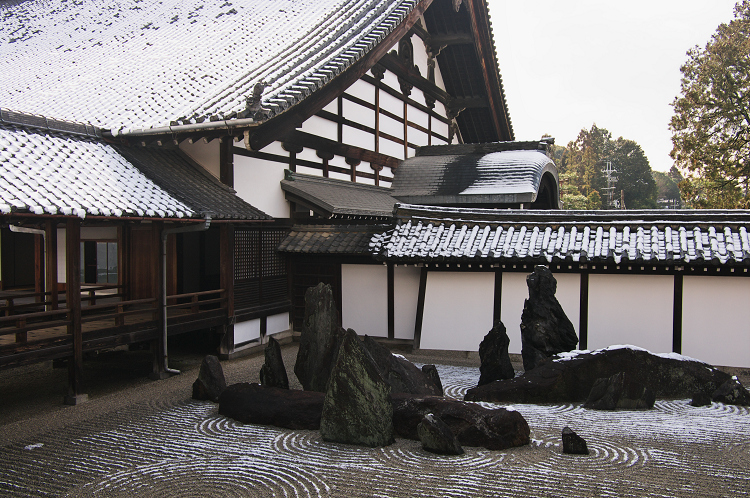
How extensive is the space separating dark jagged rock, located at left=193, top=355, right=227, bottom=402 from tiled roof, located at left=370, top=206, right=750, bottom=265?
4.26 meters

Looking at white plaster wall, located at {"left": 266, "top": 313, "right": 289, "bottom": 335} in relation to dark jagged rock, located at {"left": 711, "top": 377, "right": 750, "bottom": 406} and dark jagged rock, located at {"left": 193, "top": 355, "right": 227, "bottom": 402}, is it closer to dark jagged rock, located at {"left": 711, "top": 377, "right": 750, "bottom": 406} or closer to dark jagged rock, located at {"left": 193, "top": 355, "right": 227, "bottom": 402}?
dark jagged rock, located at {"left": 193, "top": 355, "right": 227, "bottom": 402}

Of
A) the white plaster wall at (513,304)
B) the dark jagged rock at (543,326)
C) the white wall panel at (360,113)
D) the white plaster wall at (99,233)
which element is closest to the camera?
the dark jagged rock at (543,326)

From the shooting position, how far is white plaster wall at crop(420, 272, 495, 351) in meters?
11.3

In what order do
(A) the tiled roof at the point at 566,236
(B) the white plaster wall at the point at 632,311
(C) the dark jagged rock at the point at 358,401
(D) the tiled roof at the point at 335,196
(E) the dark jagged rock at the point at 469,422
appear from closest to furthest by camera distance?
(E) the dark jagged rock at the point at 469,422 < (C) the dark jagged rock at the point at 358,401 < (A) the tiled roof at the point at 566,236 < (B) the white plaster wall at the point at 632,311 < (D) the tiled roof at the point at 335,196

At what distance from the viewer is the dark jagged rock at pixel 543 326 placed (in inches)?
352

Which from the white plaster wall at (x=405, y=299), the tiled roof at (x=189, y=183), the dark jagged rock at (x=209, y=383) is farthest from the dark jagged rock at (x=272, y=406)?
the white plaster wall at (x=405, y=299)

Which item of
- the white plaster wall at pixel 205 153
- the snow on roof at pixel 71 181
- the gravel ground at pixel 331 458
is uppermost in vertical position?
the white plaster wall at pixel 205 153

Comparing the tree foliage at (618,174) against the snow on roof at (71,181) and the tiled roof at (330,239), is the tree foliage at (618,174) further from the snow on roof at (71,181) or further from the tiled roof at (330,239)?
the snow on roof at (71,181)

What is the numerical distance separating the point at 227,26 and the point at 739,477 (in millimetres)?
14785

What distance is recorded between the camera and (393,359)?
305 inches

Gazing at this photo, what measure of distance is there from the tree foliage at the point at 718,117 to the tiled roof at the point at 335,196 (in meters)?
16.4

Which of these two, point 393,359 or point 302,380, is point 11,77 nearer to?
point 302,380

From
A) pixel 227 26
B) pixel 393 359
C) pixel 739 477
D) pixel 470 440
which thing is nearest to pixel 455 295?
pixel 393 359

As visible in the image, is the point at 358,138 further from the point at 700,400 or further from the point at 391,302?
the point at 700,400
